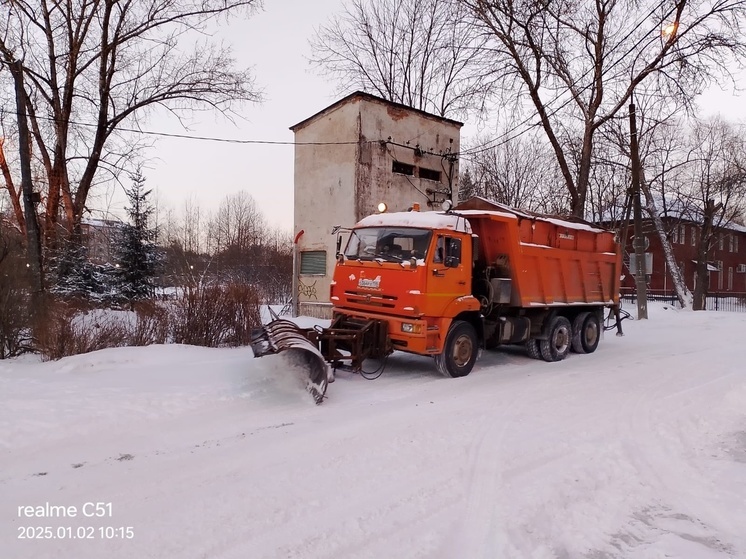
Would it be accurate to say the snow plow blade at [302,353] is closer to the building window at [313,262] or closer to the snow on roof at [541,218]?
the snow on roof at [541,218]

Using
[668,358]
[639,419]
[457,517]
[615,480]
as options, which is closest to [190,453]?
[457,517]

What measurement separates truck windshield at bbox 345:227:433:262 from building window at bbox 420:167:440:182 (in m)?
9.90

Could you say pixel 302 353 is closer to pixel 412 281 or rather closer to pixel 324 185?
pixel 412 281

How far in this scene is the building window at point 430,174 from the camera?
18047 mm

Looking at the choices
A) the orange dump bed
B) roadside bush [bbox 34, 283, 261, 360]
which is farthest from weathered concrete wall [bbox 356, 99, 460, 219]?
the orange dump bed

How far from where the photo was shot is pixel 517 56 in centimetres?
1923

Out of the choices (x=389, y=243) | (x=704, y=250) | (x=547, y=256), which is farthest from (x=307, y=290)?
(x=704, y=250)

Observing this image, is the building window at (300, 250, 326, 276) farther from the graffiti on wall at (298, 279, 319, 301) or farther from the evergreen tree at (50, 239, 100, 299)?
the evergreen tree at (50, 239, 100, 299)

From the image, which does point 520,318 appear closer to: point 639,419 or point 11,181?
point 639,419

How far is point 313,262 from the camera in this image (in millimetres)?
17562

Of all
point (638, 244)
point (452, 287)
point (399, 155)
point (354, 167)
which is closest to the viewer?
point (452, 287)

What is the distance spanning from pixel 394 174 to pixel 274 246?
30819mm

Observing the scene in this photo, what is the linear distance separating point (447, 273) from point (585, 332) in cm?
553

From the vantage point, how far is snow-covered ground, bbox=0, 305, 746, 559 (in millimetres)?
3225
